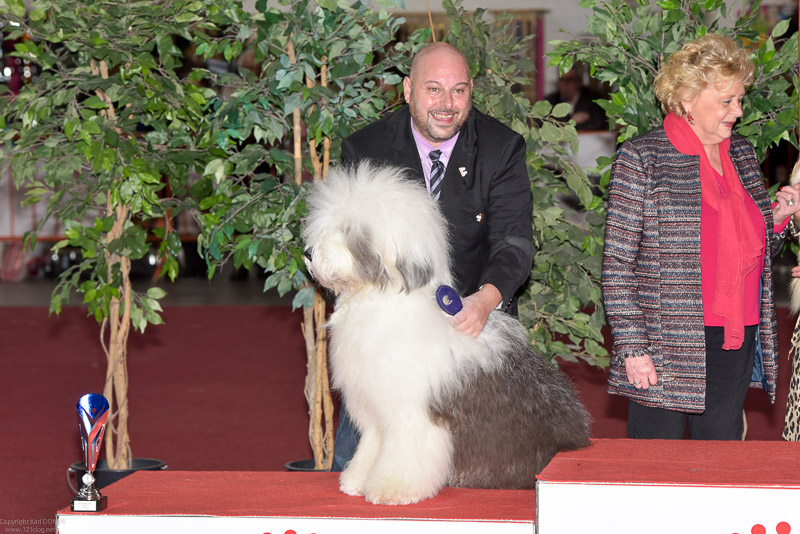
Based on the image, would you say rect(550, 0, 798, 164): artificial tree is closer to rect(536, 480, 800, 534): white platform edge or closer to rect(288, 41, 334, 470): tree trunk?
rect(288, 41, 334, 470): tree trunk

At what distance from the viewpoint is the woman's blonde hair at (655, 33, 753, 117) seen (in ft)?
8.18

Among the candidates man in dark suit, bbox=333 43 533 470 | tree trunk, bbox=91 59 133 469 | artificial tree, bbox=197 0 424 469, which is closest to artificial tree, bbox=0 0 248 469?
tree trunk, bbox=91 59 133 469

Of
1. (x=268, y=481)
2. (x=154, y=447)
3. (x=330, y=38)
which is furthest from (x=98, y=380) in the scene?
(x=268, y=481)

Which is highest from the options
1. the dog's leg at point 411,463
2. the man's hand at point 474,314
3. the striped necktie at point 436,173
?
the striped necktie at point 436,173

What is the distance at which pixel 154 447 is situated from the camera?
4.92 m

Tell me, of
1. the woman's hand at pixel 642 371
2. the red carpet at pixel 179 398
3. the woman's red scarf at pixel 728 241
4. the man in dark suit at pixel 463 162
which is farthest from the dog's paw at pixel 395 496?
the red carpet at pixel 179 398

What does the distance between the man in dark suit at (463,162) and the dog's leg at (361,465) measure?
49cm

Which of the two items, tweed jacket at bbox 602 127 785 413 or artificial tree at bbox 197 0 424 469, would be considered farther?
artificial tree at bbox 197 0 424 469

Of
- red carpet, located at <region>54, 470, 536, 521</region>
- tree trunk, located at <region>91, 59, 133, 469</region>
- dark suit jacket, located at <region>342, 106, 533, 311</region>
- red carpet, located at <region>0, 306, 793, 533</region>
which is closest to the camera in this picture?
red carpet, located at <region>54, 470, 536, 521</region>

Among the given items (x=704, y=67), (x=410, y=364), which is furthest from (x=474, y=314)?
(x=704, y=67)

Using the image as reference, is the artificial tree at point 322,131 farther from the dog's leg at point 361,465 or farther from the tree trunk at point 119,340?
the dog's leg at point 361,465

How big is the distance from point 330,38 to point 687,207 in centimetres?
144

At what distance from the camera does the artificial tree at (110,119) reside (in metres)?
3.32

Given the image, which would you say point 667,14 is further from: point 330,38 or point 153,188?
point 153,188
